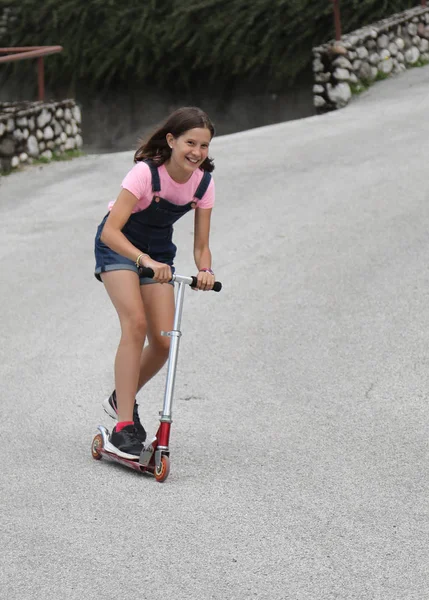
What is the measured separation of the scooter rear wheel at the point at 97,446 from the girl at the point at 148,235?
0.27 ft

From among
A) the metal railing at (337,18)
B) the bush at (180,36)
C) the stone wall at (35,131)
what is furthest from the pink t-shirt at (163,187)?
the bush at (180,36)

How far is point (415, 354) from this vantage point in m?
5.90

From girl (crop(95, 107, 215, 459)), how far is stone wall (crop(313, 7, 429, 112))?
9592mm

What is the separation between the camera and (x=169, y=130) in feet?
14.5

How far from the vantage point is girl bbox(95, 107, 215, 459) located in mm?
4324

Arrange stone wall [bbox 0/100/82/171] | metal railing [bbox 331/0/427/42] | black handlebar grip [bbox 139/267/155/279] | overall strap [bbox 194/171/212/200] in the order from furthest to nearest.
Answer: metal railing [bbox 331/0/427/42] < stone wall [bbox 0/100/82/171] < overall strap [bbox 194/171/212/200] < black handlebar grip [bbox 139/267/155/279]

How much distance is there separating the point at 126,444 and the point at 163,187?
114 cm

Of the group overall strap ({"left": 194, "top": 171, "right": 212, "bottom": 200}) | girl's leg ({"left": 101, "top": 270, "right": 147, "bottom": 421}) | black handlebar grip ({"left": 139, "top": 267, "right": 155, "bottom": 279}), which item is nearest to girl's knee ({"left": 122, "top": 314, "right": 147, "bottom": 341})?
girl's leg ({"left": 101, "top": 270, "right": 147, "bottom": 421})

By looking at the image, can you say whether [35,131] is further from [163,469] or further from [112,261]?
[163,469]

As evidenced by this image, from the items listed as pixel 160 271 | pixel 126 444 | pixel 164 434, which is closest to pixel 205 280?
pixel 160 271

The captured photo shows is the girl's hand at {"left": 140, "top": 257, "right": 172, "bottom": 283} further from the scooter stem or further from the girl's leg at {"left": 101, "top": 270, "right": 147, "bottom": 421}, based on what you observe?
the girl's leg at {"left": 101, "top": 270, "right": 147, "bottom": 421}

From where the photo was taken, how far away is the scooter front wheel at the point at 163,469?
13.8 feet

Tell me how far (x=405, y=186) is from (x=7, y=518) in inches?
237

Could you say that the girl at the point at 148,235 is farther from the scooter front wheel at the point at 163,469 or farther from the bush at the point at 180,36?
the bush at the point at 180,36
